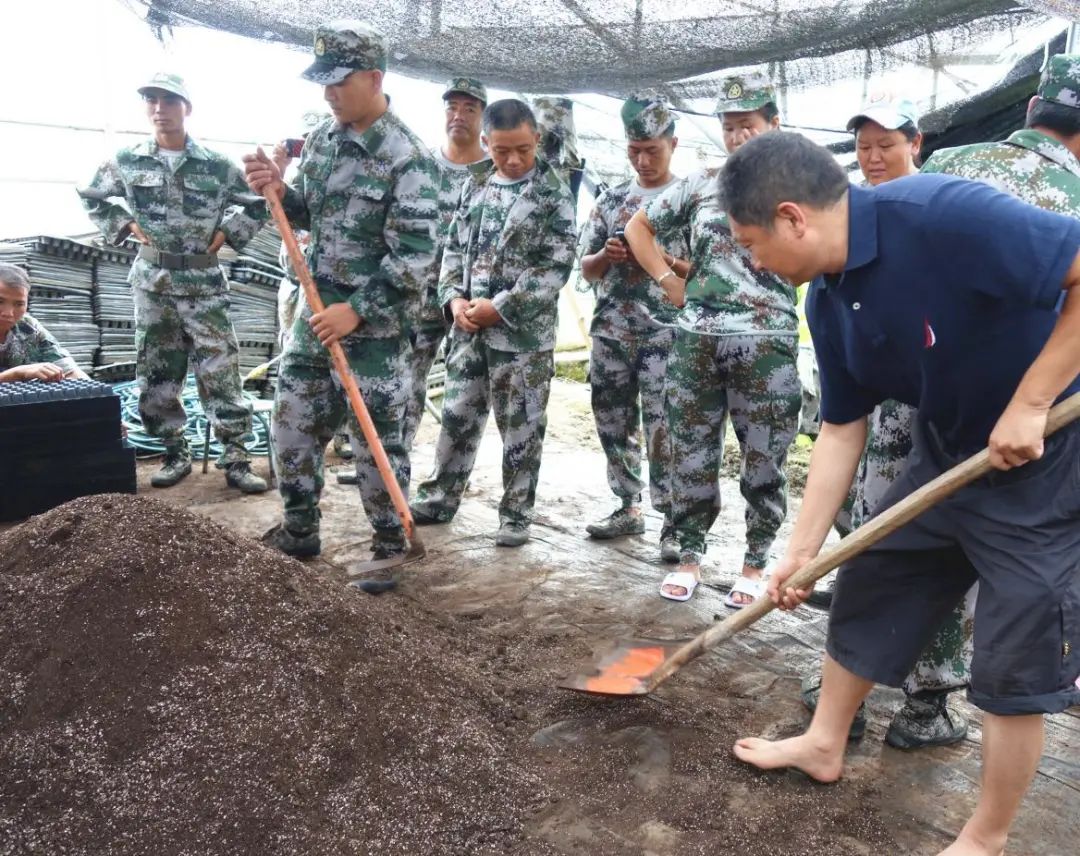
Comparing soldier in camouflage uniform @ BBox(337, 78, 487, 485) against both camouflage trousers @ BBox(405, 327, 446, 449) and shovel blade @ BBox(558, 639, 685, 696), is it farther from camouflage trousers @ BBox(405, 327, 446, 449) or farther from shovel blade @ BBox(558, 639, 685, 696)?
shovel blade @ BBox(558, 639, 685, 696)

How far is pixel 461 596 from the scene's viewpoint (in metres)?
3.16

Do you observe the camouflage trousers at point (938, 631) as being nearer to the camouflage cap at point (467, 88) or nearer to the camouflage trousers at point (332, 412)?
the camouflage trousers at point (332, 412)

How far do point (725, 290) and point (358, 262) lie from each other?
1316 millimetres

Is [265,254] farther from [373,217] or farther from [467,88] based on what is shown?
[373,217]

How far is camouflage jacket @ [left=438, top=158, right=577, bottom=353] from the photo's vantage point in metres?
3.54

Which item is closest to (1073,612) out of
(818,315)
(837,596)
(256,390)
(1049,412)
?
(1049,412)

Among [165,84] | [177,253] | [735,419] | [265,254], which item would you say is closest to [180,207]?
[177,253]

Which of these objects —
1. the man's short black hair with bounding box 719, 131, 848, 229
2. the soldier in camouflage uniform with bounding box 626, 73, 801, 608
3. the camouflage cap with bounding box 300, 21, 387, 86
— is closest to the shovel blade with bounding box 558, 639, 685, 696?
the soldier in camouflage uniform with bounding box 626, 73, 801, 608

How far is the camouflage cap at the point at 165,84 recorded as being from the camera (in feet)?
13.5

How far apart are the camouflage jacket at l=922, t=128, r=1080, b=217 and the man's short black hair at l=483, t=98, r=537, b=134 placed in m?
1.80

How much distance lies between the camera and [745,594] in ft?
10.1

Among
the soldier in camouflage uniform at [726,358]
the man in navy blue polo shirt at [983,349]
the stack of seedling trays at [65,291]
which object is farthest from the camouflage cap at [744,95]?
the stack of seedling trays at [65,291]

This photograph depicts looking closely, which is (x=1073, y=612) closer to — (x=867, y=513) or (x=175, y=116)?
(x=867, y=513)

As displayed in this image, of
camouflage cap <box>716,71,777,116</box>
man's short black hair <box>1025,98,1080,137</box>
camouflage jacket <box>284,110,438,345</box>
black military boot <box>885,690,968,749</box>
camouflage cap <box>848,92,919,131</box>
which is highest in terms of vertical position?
camouflage cap <box>716,71,777,116</box>
